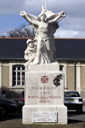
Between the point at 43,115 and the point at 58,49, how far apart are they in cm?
3014

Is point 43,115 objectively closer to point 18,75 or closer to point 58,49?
point 18,75

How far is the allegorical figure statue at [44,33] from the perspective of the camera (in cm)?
1460

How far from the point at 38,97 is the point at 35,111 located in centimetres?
51

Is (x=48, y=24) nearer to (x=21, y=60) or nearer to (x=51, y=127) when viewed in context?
(x=51, y=127)

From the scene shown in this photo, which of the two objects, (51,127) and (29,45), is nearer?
(51,127)

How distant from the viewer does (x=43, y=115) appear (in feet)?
46.0

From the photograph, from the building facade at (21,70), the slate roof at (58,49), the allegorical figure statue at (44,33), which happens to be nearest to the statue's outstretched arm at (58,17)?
the allegorical figure statue at (44,33)

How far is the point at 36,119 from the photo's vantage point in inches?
551

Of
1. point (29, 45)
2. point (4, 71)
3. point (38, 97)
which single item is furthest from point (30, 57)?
point (4, 71)

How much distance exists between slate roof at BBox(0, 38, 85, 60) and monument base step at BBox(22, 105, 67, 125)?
27.7 metres

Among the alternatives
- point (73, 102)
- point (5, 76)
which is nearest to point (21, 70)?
point (5, 76)

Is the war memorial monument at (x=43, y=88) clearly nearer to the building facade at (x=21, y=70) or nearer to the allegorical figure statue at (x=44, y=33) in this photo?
the allegorical figure statue at (x=44, y=33)

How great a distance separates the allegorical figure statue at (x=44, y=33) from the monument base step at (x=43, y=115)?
1748mm

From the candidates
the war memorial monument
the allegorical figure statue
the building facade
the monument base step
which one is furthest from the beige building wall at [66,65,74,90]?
the monument base step
